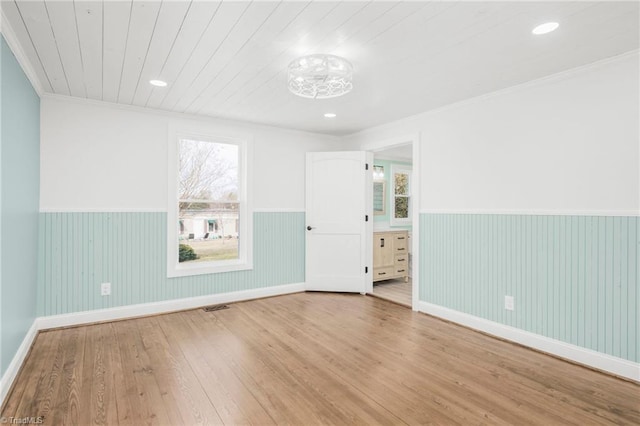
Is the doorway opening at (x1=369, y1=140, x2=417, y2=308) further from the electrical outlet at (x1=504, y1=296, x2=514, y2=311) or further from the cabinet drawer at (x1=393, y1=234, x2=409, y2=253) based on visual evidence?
the electrical outlet at (x1=504, y1=296, x2=514, y2=311)

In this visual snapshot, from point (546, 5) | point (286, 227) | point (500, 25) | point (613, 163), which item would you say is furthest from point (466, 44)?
point (286, 227)

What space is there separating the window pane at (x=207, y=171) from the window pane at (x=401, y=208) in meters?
3.33

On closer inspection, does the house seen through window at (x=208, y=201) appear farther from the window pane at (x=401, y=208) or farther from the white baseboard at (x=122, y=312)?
the window pane at (x=401, y=208)

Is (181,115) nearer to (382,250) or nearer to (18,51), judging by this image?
(18,51)

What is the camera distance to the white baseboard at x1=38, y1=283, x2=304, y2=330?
3.43 metres

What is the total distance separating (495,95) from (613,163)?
117 cm

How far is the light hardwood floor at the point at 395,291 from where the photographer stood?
4.61 m

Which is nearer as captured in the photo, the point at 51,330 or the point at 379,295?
the point at 51,330

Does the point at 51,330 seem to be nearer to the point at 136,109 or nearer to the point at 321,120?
the point at 136,109

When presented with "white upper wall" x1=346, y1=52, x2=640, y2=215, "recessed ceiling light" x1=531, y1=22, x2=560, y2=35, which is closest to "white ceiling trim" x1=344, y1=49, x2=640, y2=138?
"white upper wall" x1=346, y1=52, x2=640, y2=215

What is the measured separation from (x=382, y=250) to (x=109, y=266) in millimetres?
3774

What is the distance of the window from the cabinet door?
0.99 metres

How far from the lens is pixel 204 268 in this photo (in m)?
4.26

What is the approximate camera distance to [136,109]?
3.82 meters
